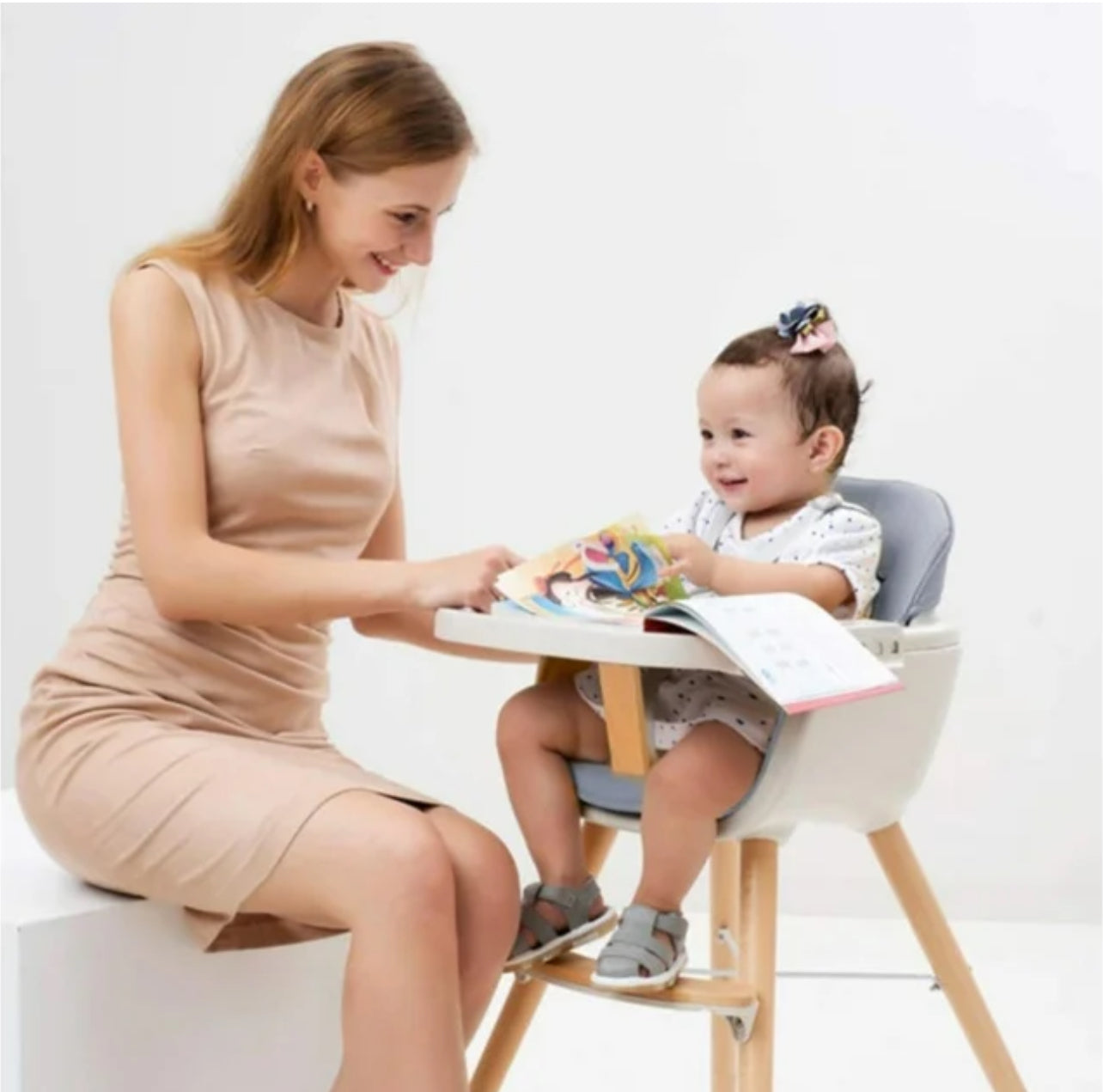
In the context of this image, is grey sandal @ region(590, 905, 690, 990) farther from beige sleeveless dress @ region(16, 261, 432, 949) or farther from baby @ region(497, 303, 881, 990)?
beige sleeveless dress @ region(16, 261, 432, 949)

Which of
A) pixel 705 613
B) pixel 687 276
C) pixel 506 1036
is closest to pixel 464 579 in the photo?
pixel 705 613

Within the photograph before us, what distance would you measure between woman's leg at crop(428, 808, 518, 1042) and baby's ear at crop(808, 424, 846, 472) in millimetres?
470

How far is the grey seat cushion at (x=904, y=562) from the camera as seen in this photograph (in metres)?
1.73

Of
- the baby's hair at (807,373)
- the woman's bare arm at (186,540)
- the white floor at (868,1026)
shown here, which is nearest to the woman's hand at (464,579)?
the woman's bare arm at (186,540)

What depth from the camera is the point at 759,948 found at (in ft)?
5.48

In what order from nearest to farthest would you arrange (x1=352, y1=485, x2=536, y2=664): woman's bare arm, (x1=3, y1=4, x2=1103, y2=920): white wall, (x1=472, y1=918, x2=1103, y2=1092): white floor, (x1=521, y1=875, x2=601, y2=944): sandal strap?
(x1=521, y1=875, x2=601, y2=944): sandal strap, (x1=352, y1=485, x2=536, y2=664): woman's bare arm, (x1=472, y1=918, x2=1103, y2=1092): white floor, (x1=3, y1=4, x2=1103, y2=920): white wall

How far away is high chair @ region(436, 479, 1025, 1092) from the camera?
1.57 meters

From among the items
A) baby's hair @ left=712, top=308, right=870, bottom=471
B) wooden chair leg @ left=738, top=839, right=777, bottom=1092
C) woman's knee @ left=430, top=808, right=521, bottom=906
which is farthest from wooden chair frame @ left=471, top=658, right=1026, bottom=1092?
baby's hair @ left=712, top=308, right=870, bottom=471

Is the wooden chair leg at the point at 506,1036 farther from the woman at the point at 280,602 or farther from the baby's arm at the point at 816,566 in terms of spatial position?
the baby's arm at the point at 816,566

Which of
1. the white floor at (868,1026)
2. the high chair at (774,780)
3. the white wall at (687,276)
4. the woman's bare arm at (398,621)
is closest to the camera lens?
the high chair at (774,780)

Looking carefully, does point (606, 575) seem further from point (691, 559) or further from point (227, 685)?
point (227, 685)

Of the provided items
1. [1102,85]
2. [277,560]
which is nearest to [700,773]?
[277,560]

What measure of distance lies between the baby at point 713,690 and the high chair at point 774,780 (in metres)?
0.03

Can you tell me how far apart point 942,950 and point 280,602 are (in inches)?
27.3
